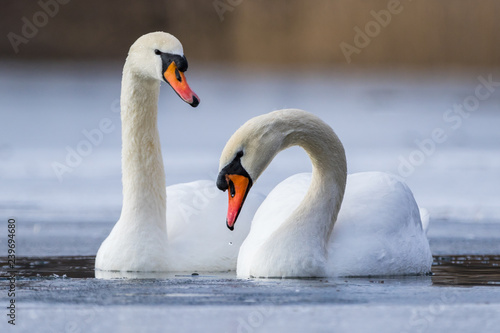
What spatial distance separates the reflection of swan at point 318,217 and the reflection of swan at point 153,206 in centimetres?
42

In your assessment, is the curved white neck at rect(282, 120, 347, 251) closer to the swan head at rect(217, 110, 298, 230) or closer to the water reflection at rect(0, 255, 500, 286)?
the swan head at rect(217, 110, 298, 230)

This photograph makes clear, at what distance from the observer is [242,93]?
2645 centimetres

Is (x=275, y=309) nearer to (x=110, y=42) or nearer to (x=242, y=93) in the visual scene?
(x=242, y=93)

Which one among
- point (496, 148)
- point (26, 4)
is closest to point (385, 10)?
point (26, 4)

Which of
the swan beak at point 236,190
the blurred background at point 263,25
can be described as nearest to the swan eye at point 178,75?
the swan beak at point 236,190

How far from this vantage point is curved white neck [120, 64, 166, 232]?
26.5ft

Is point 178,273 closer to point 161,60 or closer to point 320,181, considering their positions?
point 320,181

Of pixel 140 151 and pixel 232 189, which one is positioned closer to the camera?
pixel 232 189

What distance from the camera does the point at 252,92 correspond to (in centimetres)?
2630

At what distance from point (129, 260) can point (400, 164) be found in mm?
6429

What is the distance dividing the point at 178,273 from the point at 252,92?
61.6 feet

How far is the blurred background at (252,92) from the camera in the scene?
1255cm

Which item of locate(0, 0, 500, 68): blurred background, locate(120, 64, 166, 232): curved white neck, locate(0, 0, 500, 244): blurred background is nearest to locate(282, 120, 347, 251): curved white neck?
locate(120, 64, 166, 232): curved white neck

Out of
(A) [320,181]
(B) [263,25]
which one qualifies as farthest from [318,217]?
(B) [263,25]
